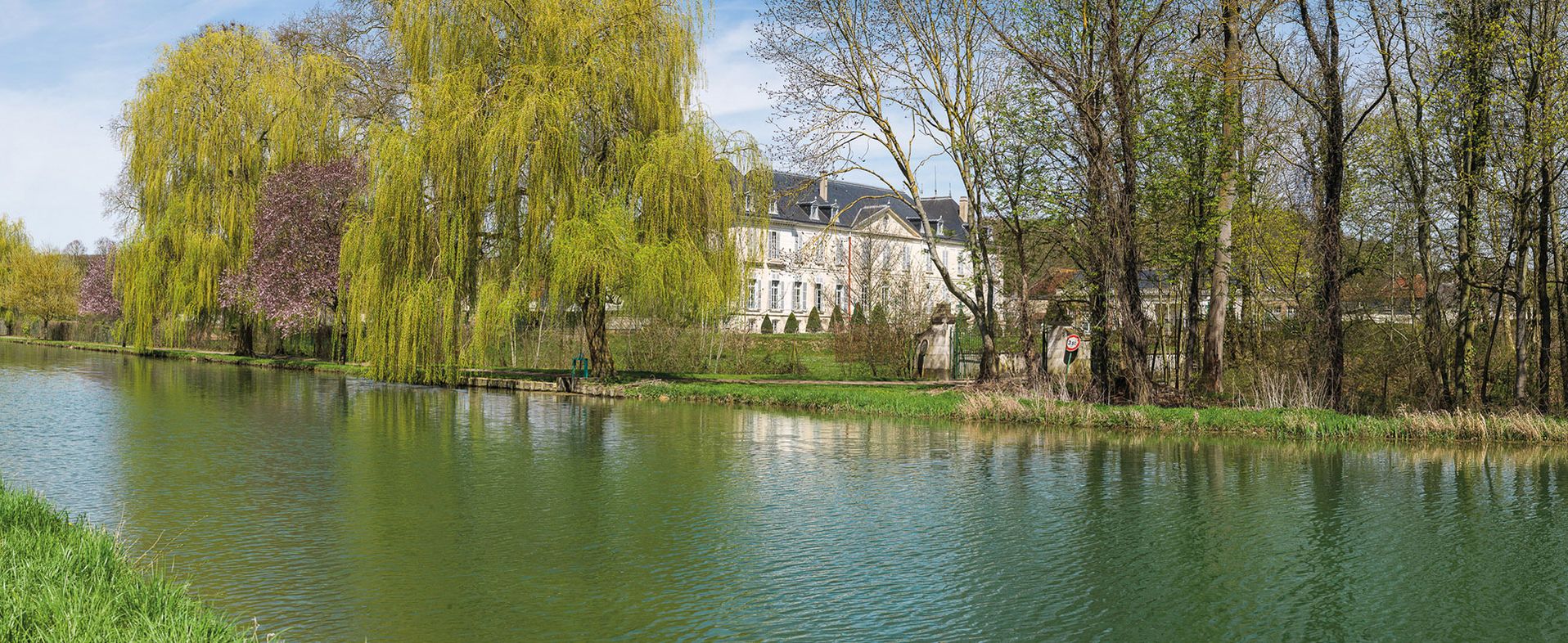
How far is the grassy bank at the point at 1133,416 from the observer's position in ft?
54.7

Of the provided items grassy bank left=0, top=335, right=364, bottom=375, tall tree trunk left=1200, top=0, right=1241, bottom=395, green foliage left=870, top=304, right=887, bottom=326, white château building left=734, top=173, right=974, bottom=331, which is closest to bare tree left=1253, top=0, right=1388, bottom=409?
tall tree trunk left=1200, top=0, right=1241, bottom=395

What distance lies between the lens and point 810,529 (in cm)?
965

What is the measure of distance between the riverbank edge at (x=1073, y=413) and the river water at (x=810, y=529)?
2.93 feet

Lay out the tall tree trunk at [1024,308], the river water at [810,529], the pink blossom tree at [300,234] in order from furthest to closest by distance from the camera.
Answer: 1. the pink blossom tree at [300,234]
2. the tall tree trunk at [1024,308]
3. the river water at [810,529]

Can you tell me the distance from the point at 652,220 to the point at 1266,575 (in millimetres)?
17302

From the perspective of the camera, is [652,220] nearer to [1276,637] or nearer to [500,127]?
[500,127]

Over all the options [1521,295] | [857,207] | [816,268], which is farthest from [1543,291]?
[857,207]

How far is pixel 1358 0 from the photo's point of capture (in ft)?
62.1

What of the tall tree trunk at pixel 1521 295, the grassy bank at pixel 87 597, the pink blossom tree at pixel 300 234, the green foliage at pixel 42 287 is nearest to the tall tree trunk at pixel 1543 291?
the tall tree trunk at pixel 1521 295

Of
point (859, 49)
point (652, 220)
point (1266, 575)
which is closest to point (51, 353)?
point (652, 220)

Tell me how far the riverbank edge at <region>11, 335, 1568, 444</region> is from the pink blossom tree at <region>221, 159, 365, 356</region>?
403 inches

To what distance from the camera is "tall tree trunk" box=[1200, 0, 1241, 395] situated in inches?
800

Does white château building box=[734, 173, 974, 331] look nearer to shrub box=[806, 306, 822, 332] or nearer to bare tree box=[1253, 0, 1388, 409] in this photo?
shrub box=[806, 306, 822, 332]

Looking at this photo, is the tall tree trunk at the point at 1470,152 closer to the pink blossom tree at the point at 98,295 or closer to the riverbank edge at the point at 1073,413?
the riverbank edge at the point at 1073,413
